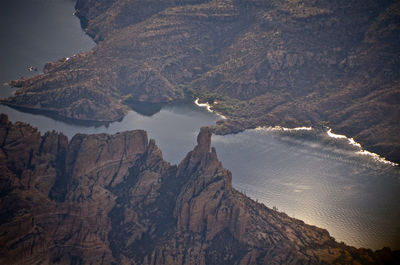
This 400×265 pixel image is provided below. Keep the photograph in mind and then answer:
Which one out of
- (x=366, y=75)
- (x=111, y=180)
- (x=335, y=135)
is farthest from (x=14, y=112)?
(x=366, y=75)

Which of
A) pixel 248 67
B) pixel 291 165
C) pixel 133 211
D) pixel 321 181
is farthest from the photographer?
pixel 248 67

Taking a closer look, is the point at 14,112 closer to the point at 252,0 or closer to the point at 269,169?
the point at 269,169

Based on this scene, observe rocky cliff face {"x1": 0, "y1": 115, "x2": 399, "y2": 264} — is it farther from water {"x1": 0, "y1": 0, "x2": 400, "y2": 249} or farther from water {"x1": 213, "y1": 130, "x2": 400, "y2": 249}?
water {"x1": 0, "y1": 0, "x2": 400, "y2": 249}

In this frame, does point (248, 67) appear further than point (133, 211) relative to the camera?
Yes

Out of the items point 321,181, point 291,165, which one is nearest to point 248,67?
point 291,165

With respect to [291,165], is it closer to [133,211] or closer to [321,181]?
[321,181]

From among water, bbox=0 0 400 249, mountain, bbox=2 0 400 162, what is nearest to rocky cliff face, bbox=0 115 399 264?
water, bbox=0 0 400 249
